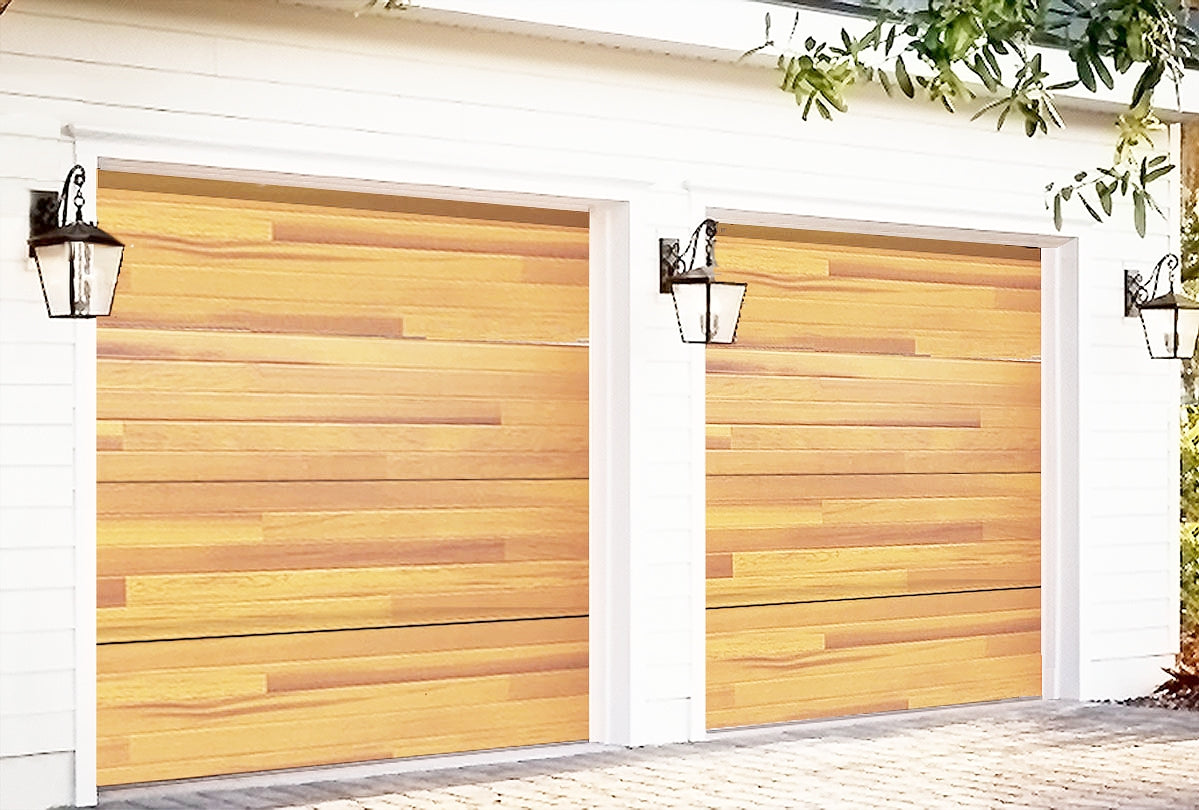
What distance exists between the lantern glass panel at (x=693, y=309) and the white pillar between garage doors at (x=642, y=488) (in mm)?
188

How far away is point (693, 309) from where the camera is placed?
846 cm

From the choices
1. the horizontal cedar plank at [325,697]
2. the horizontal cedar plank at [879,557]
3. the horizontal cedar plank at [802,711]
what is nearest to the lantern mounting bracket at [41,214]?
the horizontal cedar plank at [325,697]

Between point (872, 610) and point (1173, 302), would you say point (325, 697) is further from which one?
point (1173, 302)

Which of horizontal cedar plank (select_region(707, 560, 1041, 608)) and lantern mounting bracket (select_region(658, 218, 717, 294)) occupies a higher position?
lantern mounting bracket (select_region(658, 218, 717, 294))

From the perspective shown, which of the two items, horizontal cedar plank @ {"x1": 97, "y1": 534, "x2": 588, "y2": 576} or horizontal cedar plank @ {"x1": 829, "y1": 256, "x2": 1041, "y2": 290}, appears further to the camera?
horizontal cedar plank @ {"x1": 829, "y1": 256, "x2": 1041, "y2": 290}

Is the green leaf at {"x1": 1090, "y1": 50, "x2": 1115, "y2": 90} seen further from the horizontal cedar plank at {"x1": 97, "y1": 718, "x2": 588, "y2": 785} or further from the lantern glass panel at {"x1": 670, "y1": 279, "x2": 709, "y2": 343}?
the horizontal cedar plank at {"x1": 97, "y1": 718, "x2": 588, "y2": 785}

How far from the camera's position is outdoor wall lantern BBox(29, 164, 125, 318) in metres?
6.84

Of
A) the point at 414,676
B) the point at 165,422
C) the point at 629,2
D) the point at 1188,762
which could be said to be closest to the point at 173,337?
the point at 165,422

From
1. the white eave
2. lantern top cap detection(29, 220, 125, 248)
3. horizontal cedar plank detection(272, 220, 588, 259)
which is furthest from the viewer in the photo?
horizontal cedar plank detection(272, 220, 588, 259)

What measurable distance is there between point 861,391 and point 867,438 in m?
0.23

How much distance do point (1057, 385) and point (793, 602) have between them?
200cm

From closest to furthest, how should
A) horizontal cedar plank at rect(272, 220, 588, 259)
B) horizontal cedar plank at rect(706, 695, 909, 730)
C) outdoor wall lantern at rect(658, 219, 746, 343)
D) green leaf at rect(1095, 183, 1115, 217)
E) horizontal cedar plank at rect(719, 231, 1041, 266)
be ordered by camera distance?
green leaf at rect(1095, 183, 1115, 217), horizontal cedar plank at rect(272, 220, 588, 259), outdoor wall lantern at rect(658, 219, 746, 343), horizontal cedar plank at rect(706, 695, 909, 730), horizontal cedar plank at rect(719, 231, 1041, 266)

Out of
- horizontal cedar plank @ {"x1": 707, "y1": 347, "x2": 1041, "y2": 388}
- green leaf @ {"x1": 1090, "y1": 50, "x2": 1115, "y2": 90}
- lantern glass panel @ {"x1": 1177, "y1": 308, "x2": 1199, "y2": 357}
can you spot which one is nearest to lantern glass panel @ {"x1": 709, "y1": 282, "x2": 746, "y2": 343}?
horizontal cedar plank @ {"x1": 707, "y1": 347, "x2": 1041, "y2": 388}

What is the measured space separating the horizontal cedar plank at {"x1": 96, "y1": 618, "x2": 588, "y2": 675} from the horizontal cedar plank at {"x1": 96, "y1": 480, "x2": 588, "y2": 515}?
1.58 feet
